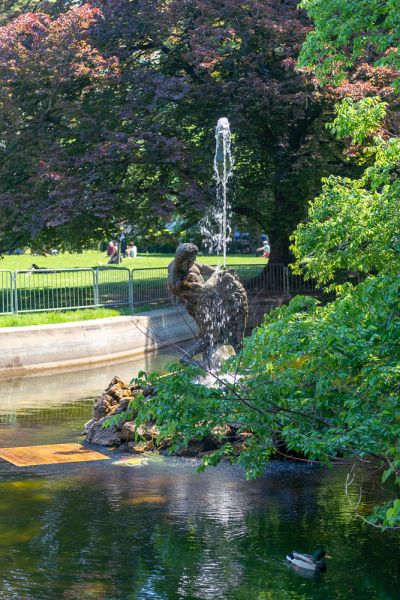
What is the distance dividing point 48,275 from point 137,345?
2.87 m

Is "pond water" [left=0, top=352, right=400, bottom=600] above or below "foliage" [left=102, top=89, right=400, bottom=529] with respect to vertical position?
below

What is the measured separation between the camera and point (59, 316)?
18.2m

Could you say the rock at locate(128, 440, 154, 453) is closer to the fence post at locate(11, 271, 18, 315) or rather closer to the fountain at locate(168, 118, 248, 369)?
the fountain at locate(168, 118, 248, 369)

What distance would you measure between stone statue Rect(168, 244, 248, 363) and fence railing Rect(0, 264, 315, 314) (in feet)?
14.4

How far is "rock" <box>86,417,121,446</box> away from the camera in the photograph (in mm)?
9930

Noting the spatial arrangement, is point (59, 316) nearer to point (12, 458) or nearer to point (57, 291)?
point (57, 291)

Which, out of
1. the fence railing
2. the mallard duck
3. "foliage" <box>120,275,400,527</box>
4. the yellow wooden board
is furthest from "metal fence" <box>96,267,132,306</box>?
the mallard duck

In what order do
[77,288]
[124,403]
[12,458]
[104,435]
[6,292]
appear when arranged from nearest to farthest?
[12,458]
[124,403]
[104,435]
[6,292]
[77,288]

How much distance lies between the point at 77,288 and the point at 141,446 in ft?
33.2

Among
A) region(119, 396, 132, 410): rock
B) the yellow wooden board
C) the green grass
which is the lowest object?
the yellow wooden board

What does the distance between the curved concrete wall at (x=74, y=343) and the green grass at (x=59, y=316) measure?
0.59 m

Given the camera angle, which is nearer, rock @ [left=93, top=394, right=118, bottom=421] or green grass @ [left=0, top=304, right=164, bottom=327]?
rock @ [left=93, top=394, right=118, bottom=421]

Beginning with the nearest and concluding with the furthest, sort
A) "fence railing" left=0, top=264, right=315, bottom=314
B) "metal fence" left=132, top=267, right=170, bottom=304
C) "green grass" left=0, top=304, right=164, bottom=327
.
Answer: "green grass" left=0, top=304, right=164, bottom=327, "fence railing" left=0, top=264, right=315, bottom=314, "metal fence" left=132, top=267, right=170, bottom=304

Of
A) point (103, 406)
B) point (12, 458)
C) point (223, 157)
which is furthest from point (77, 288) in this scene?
point (12, 458)
